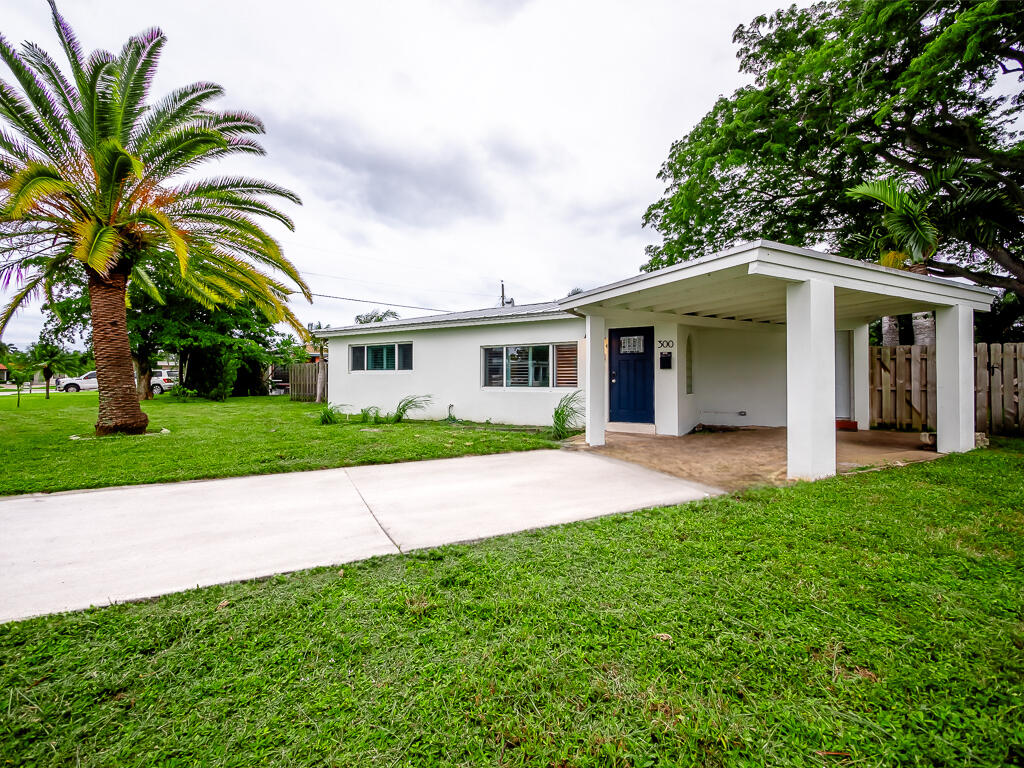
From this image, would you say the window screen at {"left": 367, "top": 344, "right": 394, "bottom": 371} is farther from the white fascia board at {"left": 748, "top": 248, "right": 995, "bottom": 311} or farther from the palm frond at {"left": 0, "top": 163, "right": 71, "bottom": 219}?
the white fascia board at {"left": 748, "top": 248, "right": 995, "bottom": 311}

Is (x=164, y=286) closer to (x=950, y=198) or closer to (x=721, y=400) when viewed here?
(x=721, y=400)

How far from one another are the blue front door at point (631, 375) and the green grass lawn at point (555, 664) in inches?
249

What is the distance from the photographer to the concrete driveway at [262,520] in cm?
272

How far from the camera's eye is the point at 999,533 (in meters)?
3.26

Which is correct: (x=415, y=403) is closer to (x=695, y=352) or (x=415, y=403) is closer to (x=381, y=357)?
(x=381, y=357)

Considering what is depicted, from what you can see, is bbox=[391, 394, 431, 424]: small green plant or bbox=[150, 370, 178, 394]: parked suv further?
bbox=[150, 370, 178, 394]: parked suv

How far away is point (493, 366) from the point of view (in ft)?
35.5

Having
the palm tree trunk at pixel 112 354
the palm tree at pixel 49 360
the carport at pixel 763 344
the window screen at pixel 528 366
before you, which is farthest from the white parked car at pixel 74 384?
the carport at pixel 763 344

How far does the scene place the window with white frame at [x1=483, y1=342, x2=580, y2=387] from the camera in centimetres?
982

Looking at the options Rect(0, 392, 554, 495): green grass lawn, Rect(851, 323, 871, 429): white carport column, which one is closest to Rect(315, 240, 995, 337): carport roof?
Rect(851, 323, 871, 429): white carport column

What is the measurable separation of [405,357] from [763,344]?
8955 mm

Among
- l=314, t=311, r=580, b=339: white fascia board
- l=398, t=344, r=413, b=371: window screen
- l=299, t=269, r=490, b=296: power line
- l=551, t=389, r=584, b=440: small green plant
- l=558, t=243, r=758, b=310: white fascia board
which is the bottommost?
l=551, t=389, r=584, b=440: small green plant

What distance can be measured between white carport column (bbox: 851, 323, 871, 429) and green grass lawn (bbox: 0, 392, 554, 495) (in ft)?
22.9

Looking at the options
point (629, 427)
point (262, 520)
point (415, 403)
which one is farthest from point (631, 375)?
point (262, 520)
